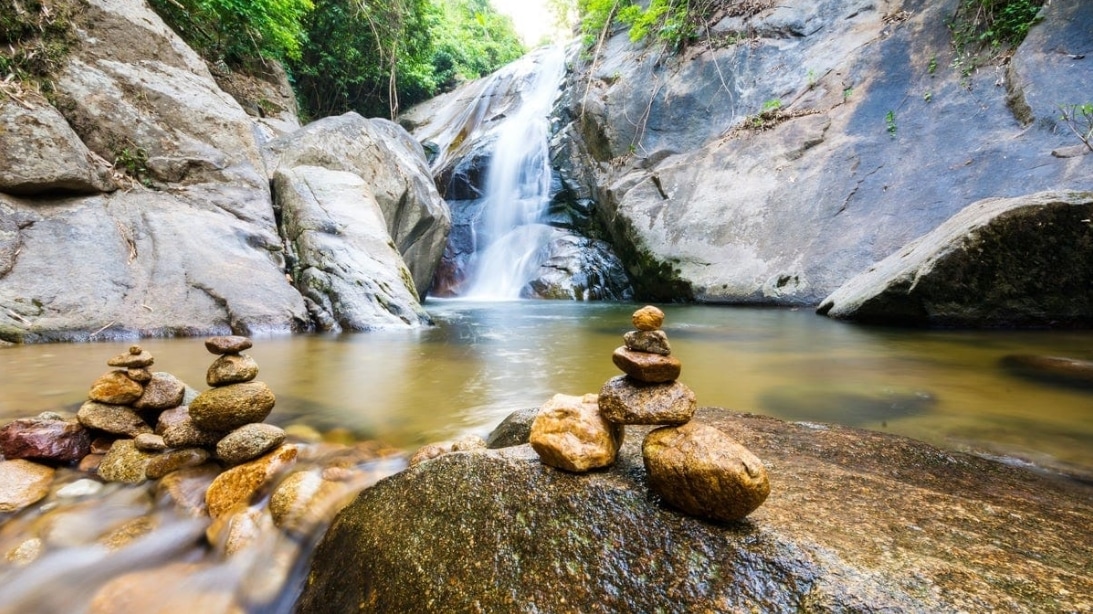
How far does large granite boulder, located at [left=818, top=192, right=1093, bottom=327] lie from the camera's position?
4723mm

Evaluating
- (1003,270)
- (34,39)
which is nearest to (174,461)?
(1003,270)

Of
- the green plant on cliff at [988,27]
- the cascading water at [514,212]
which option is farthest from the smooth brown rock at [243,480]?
the green plant on cliff at [988,27]

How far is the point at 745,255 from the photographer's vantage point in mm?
9156

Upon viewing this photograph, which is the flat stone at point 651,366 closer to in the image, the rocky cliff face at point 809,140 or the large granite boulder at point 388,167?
the rocky cliff face at point 809,140

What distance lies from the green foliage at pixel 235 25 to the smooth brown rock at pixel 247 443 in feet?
37.6

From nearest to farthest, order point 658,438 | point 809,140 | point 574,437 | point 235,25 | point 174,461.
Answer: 1. point 658,438
2. point 574,437
3. point 174,461
4. point 809,140
5. point 235,25

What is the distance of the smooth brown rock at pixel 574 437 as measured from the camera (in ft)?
4.64

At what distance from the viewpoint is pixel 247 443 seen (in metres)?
2.19

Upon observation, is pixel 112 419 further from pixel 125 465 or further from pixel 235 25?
pixel 235 25

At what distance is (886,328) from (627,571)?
20.8ft

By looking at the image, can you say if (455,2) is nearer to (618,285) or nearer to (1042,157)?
(618,285)

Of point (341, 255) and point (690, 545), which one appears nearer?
point (690, 545)

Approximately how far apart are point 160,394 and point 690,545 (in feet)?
9.33

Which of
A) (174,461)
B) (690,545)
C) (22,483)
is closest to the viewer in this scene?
(690,545)
